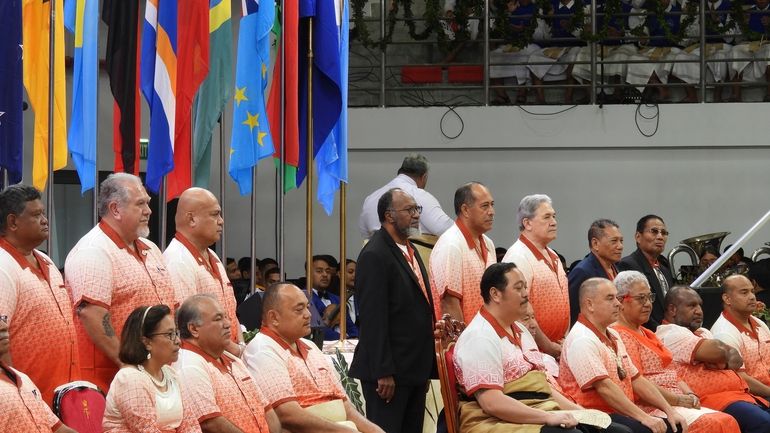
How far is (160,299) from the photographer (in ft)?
17.7

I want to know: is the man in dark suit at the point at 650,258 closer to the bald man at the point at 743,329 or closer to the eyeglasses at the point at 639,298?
the bald man at the point at 743,329

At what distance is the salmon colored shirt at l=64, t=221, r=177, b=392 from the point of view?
5164mm

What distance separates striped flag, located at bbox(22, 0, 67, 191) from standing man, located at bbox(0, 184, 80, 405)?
1656 millimetres

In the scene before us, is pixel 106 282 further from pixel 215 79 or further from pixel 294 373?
pixel 215 79

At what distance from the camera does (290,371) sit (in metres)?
5.51

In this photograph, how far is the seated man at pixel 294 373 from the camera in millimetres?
5359

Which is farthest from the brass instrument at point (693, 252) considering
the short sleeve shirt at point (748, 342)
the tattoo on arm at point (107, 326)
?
the tattoo on arm at point (107, 326)

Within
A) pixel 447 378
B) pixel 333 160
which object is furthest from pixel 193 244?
pixel 333 160

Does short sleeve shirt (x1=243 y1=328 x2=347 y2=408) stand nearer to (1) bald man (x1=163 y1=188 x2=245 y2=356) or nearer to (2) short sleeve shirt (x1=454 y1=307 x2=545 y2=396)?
(1) bald man (x1=163 y1=188 x2=245 y2=356)

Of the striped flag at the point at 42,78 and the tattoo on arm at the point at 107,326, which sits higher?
the striped flag at the point at 42,78

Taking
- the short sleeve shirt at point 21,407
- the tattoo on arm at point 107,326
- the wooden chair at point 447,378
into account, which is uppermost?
the tattoo on arm at point 107,326

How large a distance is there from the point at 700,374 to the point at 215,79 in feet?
10.8

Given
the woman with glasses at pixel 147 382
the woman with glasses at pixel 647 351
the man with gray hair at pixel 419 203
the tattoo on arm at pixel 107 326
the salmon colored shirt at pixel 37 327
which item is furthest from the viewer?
the man with gray hair at pixel 419 203

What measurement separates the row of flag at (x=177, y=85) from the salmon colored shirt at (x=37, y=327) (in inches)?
53.2
